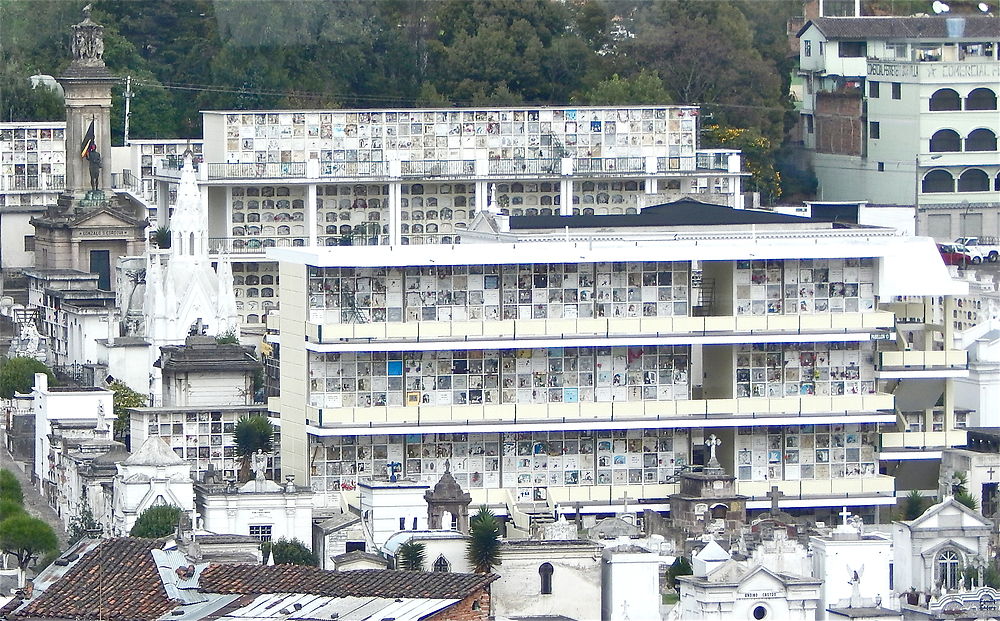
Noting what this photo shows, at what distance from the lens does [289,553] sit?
9738 cm

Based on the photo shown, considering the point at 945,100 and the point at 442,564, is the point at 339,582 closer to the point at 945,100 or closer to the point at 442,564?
the point at 442,564

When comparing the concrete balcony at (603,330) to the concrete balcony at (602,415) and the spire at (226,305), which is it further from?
the spire at (226,305)

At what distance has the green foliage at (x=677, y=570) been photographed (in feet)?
310

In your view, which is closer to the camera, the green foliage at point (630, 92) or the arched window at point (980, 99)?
the green foliage at point (630, 92)

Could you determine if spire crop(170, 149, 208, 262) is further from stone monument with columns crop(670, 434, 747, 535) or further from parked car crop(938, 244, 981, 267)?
parked car crop(938, 244, 981, 267)

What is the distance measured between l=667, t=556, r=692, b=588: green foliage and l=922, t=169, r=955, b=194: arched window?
73.3 m

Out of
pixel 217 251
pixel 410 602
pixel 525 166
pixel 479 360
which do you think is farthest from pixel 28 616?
pixel 525 166

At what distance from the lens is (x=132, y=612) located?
84.0 m

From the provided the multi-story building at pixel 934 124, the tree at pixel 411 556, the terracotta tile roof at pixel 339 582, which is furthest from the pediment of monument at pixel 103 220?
the terracotta tile roof at pixel 339 582

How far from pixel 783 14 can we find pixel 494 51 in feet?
81.6

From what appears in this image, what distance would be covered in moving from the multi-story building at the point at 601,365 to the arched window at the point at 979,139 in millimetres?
56224

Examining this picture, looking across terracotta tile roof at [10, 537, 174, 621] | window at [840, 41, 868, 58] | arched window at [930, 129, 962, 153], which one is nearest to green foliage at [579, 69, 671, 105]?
window at [840, 41, 868, 58]

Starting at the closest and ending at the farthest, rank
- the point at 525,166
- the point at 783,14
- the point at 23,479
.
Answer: the point at 23,479 → the point at 525,166 → the point at 783,14

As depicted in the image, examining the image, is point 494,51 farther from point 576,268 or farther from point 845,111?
point 576,268
